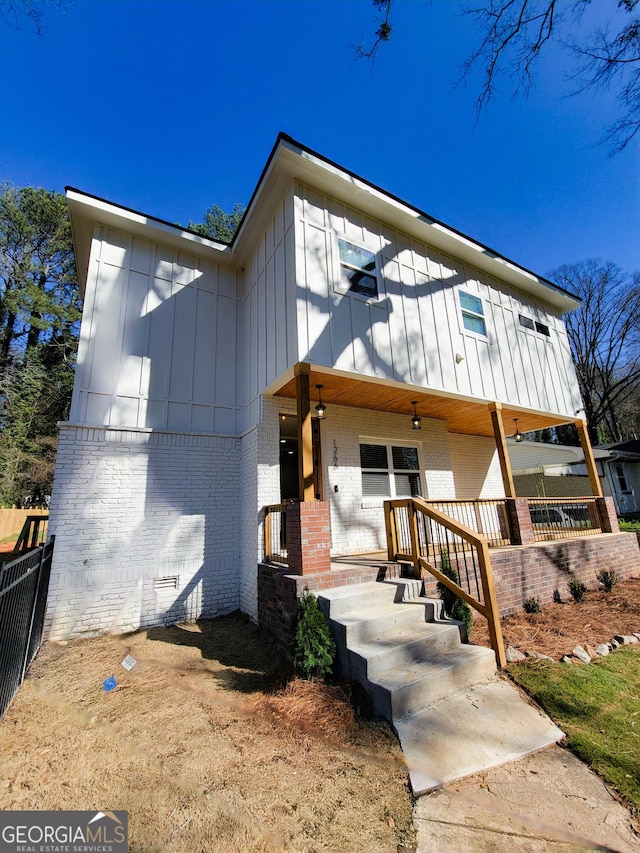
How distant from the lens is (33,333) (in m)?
18.0

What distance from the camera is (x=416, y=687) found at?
3322 millimetres

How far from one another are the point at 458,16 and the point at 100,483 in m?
8.02

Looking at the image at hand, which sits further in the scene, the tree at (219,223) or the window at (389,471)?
the tree at (219,223)

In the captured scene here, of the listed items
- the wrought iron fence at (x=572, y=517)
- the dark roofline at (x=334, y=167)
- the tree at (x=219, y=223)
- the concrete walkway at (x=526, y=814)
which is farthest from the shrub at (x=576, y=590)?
the tree at (x=219, y=223)

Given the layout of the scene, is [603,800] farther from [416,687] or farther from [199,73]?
[199,73]

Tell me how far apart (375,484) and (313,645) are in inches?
177

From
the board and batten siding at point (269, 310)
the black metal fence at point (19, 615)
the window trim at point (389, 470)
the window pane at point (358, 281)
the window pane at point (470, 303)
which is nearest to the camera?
the black metal fence at point (19, 615)

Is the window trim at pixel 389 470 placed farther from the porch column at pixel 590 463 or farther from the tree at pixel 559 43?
the tree at pixel 559 43

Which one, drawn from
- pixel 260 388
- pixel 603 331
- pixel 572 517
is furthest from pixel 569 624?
pixel 603 331

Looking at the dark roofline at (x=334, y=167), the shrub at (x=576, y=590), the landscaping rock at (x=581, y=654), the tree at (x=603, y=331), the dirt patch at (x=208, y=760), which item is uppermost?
the tree at (x=603, y=331)

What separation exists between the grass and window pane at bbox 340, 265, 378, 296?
19.9 feet

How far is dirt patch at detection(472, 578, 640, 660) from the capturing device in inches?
185

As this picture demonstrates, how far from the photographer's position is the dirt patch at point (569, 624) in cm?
469

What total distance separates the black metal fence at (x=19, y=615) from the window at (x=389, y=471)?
18.5 ft
